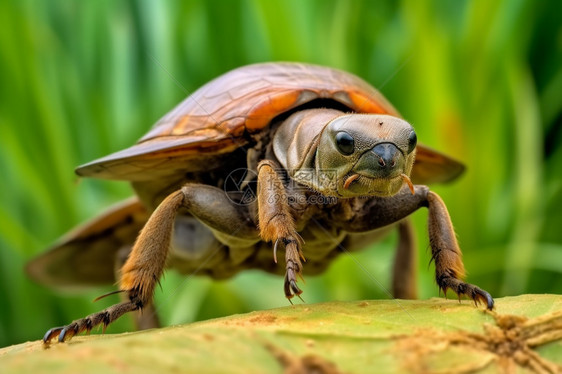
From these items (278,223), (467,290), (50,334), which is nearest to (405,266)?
(467,290)

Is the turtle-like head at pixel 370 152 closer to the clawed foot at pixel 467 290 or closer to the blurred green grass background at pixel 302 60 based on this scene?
the clawed foot at pixel 467 290

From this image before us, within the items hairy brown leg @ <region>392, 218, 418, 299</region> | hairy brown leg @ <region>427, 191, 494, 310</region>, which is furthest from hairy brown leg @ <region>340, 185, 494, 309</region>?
hairy brown leg @ <region>392, 218, 418, 299</region>

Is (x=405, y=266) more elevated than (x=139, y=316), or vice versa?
(x=405, y=266)

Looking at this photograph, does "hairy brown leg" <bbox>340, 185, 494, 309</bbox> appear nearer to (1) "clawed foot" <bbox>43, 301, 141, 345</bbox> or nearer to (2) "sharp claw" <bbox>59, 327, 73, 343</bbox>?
(1) "clawed foot" <bbox>43, 301, 141, 345</bbox>

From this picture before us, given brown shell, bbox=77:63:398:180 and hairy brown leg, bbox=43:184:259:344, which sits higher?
brown shell, bbox=77:63:398:180

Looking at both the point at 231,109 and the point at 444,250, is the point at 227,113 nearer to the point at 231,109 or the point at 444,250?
the point at 231,109

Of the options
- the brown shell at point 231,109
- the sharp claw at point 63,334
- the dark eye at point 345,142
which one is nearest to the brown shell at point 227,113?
the brown shell at point 231,109

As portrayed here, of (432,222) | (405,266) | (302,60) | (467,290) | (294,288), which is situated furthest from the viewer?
(302,60)
